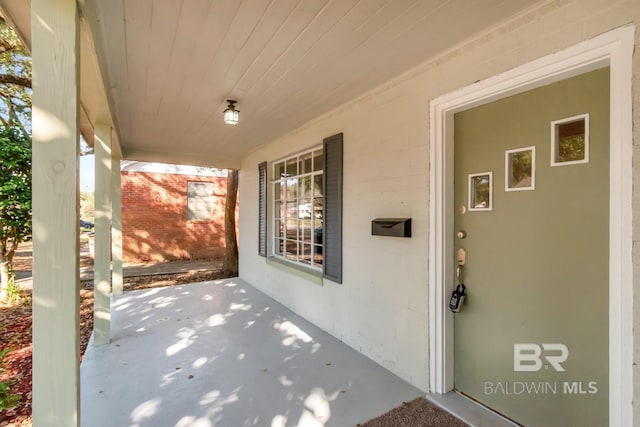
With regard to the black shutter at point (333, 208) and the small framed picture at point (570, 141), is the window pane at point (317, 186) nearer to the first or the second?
the black shutter at point (333, 208)

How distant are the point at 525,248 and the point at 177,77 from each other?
9.82 feet

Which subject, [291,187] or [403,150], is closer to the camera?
[403,150]

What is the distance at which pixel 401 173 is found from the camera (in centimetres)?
262

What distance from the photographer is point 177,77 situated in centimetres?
261

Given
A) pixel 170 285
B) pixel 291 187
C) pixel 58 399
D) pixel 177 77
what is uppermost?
pixel 177 77

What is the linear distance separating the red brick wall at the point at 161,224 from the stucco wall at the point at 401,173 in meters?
7.03

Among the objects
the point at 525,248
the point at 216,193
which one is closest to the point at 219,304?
the point at 525,248

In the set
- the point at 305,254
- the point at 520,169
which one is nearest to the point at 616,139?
the point at 520,169

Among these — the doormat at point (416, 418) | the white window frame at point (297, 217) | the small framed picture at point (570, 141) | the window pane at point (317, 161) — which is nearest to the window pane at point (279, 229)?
the white window frame at point (297, 217)

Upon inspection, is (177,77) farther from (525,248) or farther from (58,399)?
(525,248)

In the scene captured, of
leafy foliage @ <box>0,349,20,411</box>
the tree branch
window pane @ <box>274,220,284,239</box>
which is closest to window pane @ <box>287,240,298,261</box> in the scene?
window pane @ <box>274,220,284,239</box>

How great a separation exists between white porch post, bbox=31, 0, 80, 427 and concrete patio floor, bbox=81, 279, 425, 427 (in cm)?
102

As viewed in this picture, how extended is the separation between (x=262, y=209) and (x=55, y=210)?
13.8ft

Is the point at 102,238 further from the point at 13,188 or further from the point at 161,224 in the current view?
the point at 161,224
